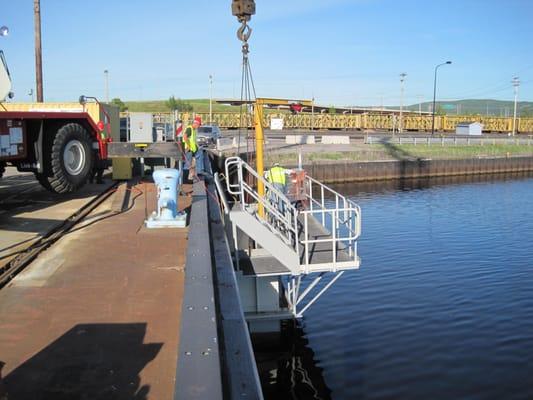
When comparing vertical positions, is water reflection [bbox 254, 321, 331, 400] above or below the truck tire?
below

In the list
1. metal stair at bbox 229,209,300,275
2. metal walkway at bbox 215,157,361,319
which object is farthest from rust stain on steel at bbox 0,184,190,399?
metal walkway at bbox 215,157,361,319

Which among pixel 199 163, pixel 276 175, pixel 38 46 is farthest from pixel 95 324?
pixel 38 46

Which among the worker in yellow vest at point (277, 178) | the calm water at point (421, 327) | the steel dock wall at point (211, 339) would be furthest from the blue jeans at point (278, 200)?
the steel dock wall at point (211, 339)

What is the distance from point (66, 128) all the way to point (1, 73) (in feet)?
10.8

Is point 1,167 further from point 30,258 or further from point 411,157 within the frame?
point 411,157

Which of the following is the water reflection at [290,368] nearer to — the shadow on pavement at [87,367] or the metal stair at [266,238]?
the metal stair at [266,238]

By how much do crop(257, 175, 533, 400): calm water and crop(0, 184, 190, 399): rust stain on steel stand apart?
436cm

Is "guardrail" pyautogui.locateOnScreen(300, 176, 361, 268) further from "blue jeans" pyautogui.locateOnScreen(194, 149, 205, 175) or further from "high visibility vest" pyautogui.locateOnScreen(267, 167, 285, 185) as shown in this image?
"blue jeans" pyautogui.locateOnScreen(194, 149, 205, 175)

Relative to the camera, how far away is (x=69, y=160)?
10227mm

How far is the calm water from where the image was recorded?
30.7 ft

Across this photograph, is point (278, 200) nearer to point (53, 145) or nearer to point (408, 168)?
point (53, 145)

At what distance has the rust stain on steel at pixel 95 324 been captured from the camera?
3.57 meters

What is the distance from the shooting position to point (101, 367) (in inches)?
149

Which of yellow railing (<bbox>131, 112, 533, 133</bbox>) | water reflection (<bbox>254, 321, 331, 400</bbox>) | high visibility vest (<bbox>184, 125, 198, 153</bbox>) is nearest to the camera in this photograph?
water reflection (<bbox>254, 321, 331, 400</bbox>)
